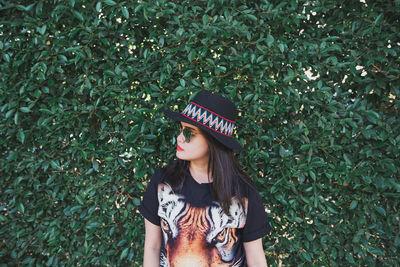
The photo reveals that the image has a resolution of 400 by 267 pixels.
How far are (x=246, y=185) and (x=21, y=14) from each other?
2.03 m

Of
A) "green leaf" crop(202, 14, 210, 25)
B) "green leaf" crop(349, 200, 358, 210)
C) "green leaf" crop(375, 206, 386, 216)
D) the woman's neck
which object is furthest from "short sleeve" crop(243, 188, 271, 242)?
"green leaf" crop(202, 14, 210, 25)

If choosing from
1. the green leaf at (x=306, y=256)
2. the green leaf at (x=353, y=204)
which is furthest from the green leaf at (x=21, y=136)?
the green leaf at (x=353, y=204)

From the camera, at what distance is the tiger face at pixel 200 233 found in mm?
1637

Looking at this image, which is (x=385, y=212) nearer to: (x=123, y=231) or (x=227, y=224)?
(x=227, y=224)

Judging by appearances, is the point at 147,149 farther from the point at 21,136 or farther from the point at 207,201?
the point at 21,136

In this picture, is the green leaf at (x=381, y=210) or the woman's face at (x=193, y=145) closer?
the woman's face at (x=193, y=145)

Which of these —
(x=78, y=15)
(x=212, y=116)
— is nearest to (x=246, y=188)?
(x=212, y=116)

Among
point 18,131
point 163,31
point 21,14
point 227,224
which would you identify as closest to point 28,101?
point 18,131

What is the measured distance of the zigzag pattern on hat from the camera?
1.55 metres

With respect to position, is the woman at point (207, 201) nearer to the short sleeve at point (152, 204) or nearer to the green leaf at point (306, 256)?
the short sleeve at point (152, 204)

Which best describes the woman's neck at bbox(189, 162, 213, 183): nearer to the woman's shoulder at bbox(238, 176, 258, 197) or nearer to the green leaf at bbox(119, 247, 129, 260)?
the woman's shoulder at bbox(238, 176, 258, 197)

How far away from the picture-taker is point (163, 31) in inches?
84.6

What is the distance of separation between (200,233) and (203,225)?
0.05 metres

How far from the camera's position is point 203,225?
64.2 inches
